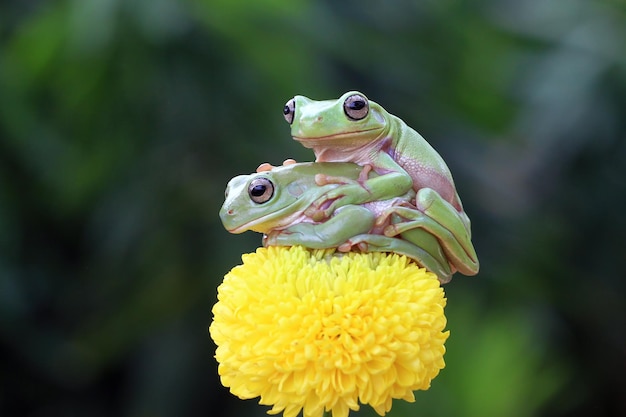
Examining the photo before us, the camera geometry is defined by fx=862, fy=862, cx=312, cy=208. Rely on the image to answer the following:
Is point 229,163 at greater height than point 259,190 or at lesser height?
lesser

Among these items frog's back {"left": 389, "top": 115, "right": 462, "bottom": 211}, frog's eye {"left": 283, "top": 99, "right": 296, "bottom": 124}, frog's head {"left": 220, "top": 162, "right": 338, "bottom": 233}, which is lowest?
frog's head {"left": 220, "top": 162, "right": 338, "bottom": 233}

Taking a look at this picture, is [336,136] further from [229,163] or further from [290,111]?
[229,163]

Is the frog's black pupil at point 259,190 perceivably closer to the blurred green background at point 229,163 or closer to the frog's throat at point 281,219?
the frog's throat at point 281,219

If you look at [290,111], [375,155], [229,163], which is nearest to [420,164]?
[375,155]

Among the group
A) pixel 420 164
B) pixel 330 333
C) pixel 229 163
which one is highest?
pixel 420 164

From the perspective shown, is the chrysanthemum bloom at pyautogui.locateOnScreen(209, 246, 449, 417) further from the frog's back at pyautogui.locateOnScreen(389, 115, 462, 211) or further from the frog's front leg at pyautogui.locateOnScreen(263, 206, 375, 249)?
the frog's back at pyautogui.locateOnScreen(389, 115, 462, 211)

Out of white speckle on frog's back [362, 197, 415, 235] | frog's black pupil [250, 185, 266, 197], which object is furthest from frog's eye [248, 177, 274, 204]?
white speckle on frog's back [362, 197, 415, 235]

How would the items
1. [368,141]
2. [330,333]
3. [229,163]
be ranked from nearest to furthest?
[330,333], [368,141], [229,163]

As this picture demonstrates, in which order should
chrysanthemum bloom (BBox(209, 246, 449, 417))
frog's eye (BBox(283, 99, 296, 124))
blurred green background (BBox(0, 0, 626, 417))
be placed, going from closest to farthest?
chrysanthemum bloom (BBox(209, 246, 449, 417)) < frog's eye (BBox(283, 99, 296, 124)) < blurred green background (BBox(0, 0, 626, 417))
